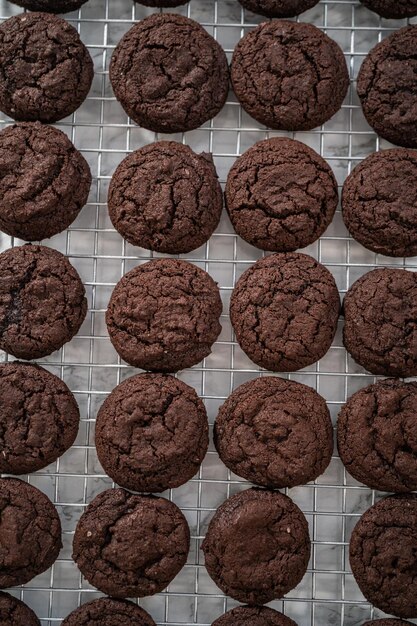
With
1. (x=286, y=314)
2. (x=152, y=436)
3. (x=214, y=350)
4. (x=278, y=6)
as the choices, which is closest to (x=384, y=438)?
(x=286, y=314)

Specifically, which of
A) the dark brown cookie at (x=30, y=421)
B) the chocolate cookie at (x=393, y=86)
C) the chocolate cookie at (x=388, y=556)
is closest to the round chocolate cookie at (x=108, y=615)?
the dark brown cookie at (x=30, y=421)

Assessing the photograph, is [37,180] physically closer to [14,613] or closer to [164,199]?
[164,199]

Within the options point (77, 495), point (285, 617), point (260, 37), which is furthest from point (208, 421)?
point (260, 37)

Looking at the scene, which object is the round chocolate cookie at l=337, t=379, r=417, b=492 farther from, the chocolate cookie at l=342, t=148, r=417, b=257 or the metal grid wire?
the chocolate cookie at l=342, t=148, r=417, b=257

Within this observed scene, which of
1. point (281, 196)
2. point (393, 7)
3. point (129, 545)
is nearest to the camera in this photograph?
point (129, 545)

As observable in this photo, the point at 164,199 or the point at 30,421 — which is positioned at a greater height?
the point at 164,199

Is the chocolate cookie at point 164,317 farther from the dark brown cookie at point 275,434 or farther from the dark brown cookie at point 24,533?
the dark brown cookie at point 24,533
